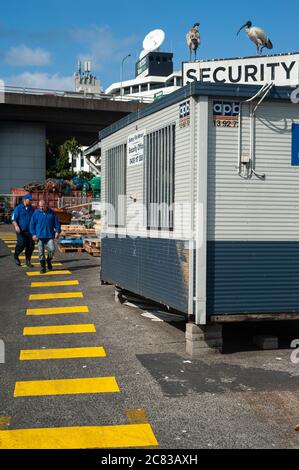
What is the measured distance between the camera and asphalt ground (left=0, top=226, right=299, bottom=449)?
15.7ft

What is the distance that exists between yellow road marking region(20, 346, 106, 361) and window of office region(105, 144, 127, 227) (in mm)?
2778

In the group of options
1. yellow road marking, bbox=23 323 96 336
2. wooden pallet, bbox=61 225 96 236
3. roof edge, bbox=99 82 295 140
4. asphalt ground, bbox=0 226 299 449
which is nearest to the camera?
asphalt ground, bbox=0 226 299 449

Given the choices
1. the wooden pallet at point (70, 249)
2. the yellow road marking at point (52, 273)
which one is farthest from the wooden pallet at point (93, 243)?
the yellow road marking at point (52, 273)

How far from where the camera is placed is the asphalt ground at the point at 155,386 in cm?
479

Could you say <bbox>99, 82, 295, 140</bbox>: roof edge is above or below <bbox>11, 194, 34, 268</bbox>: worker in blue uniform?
above

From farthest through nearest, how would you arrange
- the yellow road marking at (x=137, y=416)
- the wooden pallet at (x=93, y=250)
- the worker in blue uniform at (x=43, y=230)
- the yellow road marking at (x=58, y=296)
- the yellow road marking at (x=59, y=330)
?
the wooden pallet at (x=93, y=250) → the worker in blue uniform at (x=43, y=230) → the yellow road marking at (x=58, y=296) → the yellow road marking at (x=59, y=330) → the yellow road marking at (x=137, y=416)

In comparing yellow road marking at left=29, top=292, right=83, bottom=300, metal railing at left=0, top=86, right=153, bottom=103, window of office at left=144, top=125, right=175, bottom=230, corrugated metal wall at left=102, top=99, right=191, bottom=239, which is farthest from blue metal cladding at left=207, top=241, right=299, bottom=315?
metal railing at left=0, top=86, right=153, bottom=103

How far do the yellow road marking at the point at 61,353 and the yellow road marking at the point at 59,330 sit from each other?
0.90 m

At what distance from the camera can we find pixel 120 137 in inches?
380

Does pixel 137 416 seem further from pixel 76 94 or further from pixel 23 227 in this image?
pixel 76 94

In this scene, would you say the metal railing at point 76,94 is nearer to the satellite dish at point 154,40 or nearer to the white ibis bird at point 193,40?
the satellite dish at point 154,40

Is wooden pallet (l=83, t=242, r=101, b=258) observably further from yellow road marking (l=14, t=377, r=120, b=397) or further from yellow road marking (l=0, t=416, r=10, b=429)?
yellow road marking (l=0, t=416, r=10, b=429)

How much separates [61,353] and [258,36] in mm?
7121
